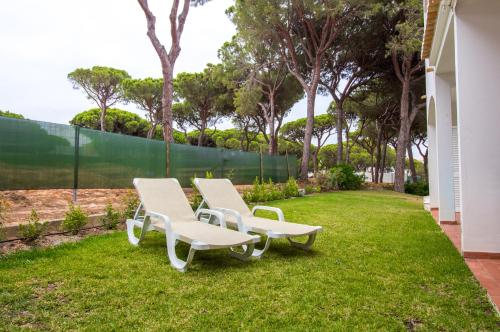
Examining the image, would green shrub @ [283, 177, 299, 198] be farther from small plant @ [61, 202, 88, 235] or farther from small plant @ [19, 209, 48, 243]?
small plant @ [19, 209, 48, 243]

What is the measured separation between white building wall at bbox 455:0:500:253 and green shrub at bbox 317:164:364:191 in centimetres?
1237

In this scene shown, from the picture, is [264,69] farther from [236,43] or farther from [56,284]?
[56,284]

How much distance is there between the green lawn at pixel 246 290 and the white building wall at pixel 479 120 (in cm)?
53

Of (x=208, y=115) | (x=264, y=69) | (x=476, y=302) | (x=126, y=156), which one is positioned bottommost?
(x=476, y=302)

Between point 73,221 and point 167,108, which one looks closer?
point 73,221

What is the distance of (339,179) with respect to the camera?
16984 millimetres

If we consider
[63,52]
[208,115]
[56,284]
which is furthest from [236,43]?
[56,284]

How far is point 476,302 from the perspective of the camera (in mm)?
2846

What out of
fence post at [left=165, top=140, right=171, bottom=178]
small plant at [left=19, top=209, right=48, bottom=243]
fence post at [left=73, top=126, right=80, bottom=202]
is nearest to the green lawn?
small plant at [left=19, top=209, right=48, bottom=243]

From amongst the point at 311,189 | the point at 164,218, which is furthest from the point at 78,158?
the point at 311,189

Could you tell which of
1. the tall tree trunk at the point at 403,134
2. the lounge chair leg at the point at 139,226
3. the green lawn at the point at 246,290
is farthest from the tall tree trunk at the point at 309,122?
the lounge chair leg at the point at 139,226

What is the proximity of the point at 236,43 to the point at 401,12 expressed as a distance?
941 cm

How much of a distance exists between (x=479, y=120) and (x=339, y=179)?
13.0 metres

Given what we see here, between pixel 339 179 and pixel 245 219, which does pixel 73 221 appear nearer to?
pixel 245 219
